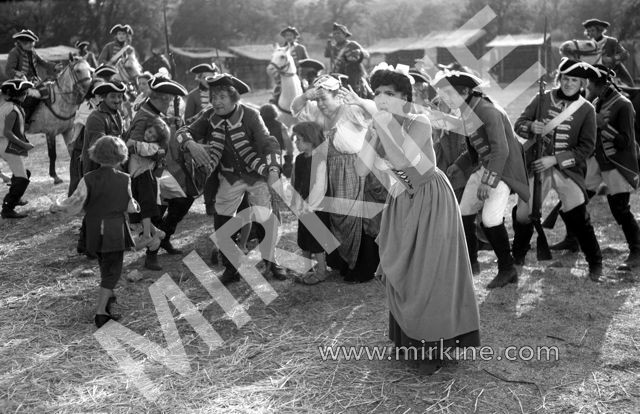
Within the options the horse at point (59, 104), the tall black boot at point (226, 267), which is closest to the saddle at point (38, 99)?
the horse at point (59, 104)

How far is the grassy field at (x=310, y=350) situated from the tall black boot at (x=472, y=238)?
143 millimetres

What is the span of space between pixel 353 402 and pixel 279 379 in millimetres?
551

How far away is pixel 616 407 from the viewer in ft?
12.6

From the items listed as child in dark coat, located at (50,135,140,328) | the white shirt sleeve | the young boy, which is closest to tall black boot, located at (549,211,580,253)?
the white shirt sleeve

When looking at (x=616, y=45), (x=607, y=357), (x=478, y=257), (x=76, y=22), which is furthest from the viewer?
(x=76, y=22)

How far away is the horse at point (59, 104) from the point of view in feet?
35.4

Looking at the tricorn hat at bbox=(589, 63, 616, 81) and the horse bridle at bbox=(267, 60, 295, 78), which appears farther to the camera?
the horse bridle at bbox=(267, 60, 295, 78)

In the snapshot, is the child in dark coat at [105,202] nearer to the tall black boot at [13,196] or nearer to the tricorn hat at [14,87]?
the tall black boot at [13,196]

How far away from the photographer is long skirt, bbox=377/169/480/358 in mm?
4094

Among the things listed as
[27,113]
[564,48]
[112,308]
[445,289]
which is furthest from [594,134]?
[27,113]

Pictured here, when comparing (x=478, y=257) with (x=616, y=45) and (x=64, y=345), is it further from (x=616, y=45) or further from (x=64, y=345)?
(x=616, y=45)

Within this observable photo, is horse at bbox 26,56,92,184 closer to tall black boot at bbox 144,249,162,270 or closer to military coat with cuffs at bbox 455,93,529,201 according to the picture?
tall black boot at bbox 144,249,162,270

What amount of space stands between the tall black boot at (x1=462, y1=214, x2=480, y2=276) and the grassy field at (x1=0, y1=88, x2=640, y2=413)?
0.14m

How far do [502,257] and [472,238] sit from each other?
17.6 inches
